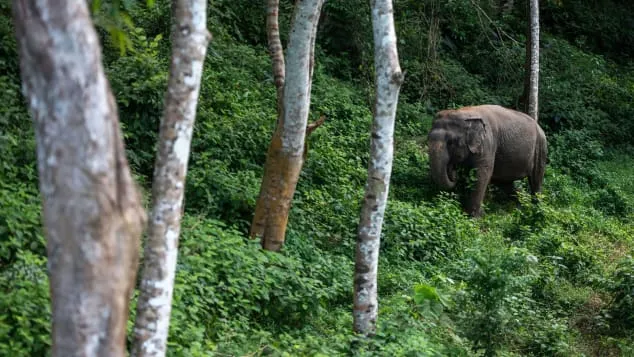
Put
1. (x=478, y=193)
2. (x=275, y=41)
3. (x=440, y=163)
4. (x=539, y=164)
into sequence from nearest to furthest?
(x=275, y=41) → (x=440, y=163) → (x=478, y=193) → (x=539, y=164)

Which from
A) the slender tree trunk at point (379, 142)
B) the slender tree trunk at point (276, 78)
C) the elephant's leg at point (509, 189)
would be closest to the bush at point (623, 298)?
the slender tree trunk at point (379, 142)

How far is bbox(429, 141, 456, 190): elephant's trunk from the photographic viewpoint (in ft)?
42.4

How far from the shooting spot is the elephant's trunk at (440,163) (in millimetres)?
12938

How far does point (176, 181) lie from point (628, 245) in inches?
360

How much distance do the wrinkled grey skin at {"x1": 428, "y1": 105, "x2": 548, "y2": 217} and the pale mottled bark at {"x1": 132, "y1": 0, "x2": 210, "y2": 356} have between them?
8.11 metres

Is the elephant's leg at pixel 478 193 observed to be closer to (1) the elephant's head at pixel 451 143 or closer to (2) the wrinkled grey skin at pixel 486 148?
(2) the wrinkled grey skin at pixel 486 148

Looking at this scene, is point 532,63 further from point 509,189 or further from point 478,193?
point 478,193

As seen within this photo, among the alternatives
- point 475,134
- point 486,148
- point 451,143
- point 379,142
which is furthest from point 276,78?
point 486,148

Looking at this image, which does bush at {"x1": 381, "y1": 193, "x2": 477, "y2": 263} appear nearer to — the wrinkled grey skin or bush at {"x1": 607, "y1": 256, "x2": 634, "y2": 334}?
Result: the wrinkled grey skin

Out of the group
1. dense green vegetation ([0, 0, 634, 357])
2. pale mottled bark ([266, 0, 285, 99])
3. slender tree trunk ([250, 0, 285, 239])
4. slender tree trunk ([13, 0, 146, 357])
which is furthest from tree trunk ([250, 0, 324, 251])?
slender tree trunk ([13, 0, 146, 357])

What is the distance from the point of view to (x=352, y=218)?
1066cm

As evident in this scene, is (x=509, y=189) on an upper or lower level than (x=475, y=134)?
lower

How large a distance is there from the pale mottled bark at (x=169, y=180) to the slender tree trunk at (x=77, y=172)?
4.04ft

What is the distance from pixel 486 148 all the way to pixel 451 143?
2.55 feet
